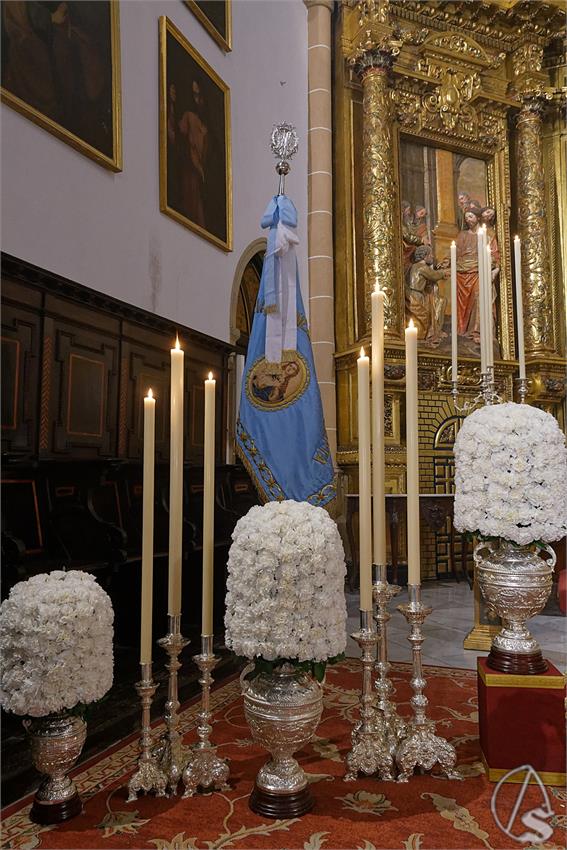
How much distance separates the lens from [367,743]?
2.04 metres

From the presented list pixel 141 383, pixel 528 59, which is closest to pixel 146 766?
pixel 141 383

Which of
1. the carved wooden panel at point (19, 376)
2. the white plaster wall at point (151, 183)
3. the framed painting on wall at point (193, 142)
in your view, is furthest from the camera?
the framed painting on wall at point (193, 142)

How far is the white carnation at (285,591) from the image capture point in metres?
1.70

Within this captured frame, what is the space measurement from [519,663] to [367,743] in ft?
1.83

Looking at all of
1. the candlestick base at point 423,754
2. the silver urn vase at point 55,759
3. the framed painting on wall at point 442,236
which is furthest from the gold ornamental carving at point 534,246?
the silver urn vase at point 55,759

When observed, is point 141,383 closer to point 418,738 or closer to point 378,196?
point 418,738

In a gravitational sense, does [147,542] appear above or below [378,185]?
below

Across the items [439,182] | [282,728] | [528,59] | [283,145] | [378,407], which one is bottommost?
[282,728]

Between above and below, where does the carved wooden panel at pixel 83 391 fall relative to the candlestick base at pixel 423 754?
above

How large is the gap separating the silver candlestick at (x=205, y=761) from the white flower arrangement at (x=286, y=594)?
0.26 meters

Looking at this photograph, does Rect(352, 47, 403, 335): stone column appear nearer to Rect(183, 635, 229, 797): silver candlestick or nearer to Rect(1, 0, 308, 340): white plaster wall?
Rect(1, 0, 308, 340): white plaster wall

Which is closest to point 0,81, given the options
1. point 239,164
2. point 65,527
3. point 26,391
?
point 26,391

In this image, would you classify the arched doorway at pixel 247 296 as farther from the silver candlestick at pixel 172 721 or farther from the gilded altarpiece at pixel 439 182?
the silver candlestick at pixel 172 721

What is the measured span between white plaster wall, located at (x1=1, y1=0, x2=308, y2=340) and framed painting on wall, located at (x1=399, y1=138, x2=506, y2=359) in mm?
1381
